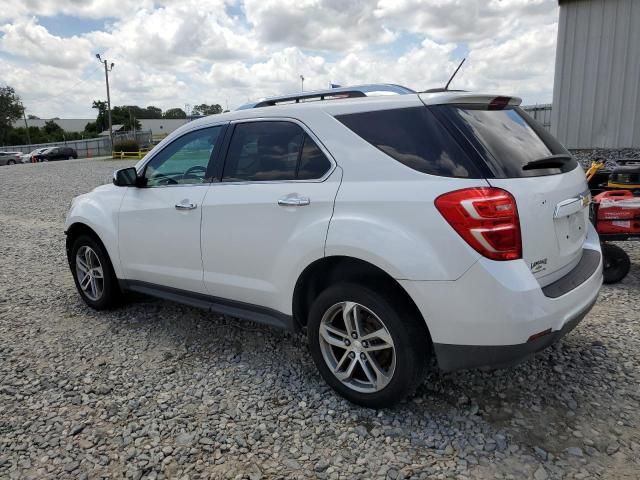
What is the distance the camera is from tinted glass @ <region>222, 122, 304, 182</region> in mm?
3229

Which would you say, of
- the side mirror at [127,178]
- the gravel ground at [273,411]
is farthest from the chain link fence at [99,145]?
the gravel ground at [273,411]

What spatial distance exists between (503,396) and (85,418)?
8.11 feet

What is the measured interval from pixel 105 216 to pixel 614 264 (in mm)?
4731

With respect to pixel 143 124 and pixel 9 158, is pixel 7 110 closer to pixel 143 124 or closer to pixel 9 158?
pixel 143 124

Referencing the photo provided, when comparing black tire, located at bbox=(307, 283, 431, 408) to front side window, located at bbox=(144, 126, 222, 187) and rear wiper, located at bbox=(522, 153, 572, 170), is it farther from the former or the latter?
front side window, located at bbox=(144, 126, 222, 187)

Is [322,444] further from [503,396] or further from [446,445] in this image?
[503,396]

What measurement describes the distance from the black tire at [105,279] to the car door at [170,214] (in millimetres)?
300

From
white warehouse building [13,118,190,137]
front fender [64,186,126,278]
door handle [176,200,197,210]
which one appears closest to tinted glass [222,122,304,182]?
door handle [176,200,197,210]

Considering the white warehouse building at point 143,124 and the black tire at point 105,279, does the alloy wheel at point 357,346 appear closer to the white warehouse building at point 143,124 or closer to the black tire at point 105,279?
the black tire at point 105,279

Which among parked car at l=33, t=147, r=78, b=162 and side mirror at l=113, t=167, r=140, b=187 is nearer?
side mirror at l=113, t=167, r=140, b=187

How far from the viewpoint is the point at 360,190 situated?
2.82 m

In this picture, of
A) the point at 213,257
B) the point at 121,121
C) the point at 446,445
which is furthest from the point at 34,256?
the point at 121,121

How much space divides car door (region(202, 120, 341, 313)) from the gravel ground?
61cm

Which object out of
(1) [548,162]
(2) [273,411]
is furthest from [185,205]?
(1) [548,162]
